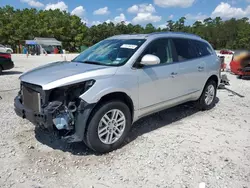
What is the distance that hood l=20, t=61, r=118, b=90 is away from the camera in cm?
322

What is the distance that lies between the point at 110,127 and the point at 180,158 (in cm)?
114

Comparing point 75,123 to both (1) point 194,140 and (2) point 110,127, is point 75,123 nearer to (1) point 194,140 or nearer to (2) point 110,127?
(2) point 110,127

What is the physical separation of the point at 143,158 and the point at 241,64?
980 centimetres

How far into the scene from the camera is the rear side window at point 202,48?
5491 millimetres

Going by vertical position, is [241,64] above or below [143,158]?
above

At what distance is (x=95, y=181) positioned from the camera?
300 cm

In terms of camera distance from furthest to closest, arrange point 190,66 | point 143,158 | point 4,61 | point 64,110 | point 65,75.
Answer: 1. point 4,61
2. point 190,66
3. point 143,158
4. point 65,75
5. point 64,110

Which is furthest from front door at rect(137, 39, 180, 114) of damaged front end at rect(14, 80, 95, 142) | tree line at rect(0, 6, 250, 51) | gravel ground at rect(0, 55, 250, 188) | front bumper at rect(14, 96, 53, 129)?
tree line at rect(0, 6, 250, 51)

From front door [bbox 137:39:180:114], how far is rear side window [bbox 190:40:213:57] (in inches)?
42.6

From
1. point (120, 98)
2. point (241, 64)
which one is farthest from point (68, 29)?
point (120, 98)

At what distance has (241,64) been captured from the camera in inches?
452

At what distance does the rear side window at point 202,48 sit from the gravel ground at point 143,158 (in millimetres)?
1594

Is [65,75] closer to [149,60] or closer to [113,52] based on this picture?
[113,52]

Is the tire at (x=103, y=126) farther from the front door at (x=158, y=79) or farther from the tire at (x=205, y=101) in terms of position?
the tire at (x=205, y=101)
